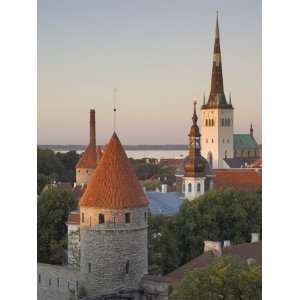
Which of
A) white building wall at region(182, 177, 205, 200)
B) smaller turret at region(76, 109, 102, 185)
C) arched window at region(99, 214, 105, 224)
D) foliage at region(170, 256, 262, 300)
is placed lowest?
foliage at region(170, 256, 262, 300)

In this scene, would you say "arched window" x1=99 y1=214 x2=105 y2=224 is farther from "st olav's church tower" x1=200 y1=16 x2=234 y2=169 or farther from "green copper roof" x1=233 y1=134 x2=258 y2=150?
"green copper roof" x1=233 y1=134 x2=258 y2=150

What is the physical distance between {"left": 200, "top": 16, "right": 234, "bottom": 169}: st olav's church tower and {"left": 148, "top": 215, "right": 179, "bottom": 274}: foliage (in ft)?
3.45

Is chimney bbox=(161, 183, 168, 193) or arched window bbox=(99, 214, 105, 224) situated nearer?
arched window bbox=(99, 214, 105, 224)

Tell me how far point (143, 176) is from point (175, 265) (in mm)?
1121

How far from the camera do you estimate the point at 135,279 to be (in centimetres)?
734

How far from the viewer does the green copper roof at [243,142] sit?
254 inches

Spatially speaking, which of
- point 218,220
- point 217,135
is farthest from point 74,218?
point 218,220

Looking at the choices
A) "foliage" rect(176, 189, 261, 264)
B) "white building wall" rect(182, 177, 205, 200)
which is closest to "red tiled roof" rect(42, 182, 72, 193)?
"foliage" rect(176, 189, 261, 264)

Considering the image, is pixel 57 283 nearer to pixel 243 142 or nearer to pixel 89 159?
pixel 89 159

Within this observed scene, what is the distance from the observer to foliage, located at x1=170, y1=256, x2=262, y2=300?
594 centimetres

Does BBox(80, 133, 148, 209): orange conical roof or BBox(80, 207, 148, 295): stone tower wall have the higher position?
BBox(80, 133, 148, 209): orange conical roof
